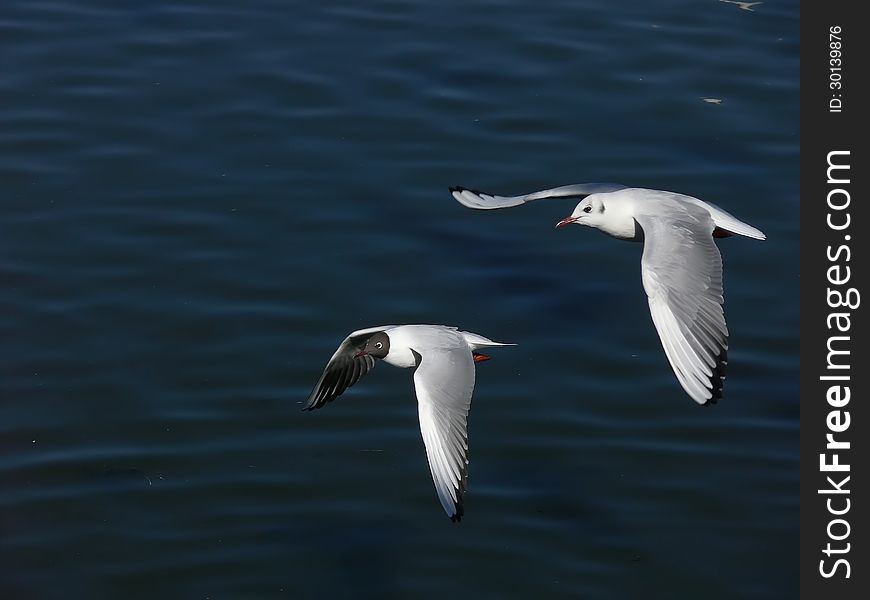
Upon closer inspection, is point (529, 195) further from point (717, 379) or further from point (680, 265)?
point (717, 379)

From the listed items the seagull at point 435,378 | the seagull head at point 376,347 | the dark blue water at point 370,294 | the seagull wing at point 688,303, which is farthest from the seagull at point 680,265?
the seagull head at point 376,347

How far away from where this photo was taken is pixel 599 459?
1043 centimetres

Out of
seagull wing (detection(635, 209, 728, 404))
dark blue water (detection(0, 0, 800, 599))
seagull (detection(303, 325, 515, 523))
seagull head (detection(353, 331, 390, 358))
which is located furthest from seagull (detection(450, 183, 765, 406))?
seagull head (detection(353, 331, 390, 358))

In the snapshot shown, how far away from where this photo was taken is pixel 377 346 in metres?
9.88

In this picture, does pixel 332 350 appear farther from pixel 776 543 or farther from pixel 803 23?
pixel 803 23

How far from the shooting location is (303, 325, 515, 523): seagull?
28.9ft

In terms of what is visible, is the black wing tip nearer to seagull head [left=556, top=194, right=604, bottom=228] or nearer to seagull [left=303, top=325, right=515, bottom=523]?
seagull [left=303, top=325, right=515, bottom=523]

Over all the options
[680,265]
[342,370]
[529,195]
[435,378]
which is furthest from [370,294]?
[680,265]

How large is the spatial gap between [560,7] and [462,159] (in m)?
4.08

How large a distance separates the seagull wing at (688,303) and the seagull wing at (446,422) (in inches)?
49.1

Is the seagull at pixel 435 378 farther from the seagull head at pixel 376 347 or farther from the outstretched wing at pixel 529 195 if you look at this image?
the outstretched wing at pixel 529 195

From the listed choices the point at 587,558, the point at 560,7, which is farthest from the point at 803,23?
the point at 587,558

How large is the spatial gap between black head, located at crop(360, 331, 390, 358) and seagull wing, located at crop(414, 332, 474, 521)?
16.7 inches

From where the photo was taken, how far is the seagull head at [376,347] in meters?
9.84
